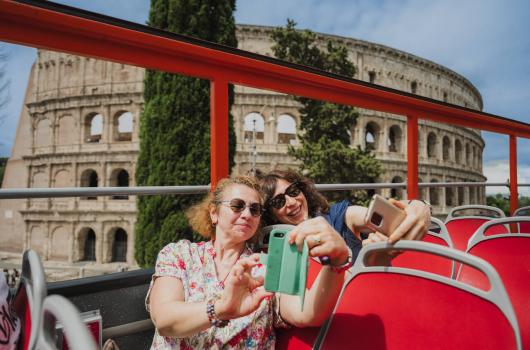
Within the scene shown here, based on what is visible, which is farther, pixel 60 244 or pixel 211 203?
pixel 60 244

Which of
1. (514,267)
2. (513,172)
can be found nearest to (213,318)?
(514,267)

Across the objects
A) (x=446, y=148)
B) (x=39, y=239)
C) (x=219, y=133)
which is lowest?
(x=39, y=239)

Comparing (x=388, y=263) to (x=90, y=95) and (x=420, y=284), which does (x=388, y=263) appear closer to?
(x=420, y=284)

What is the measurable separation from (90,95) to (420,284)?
29391mm

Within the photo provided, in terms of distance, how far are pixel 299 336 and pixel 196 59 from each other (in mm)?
1342

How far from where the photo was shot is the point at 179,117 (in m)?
15.8

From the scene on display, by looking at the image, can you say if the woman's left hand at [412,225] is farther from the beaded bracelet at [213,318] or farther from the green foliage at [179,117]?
the green foliage at [179,117]

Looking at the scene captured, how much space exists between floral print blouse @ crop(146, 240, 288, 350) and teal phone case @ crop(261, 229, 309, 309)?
448 millimetres

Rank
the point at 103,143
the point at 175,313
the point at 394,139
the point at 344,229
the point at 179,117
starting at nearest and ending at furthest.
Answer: the point at 175,313 → the point at 344,229 → the point at 179,117 → the point at 103,143 → the point at 394,139

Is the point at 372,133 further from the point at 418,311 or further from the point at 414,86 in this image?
the point at 418,311

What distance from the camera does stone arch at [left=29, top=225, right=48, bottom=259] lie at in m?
26.8

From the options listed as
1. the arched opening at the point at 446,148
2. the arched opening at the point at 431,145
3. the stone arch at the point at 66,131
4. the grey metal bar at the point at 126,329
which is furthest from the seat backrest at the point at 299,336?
the arched opening at the point at 446,148

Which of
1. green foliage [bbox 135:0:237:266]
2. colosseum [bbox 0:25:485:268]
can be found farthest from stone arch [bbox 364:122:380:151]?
green foliage [bbox 135:0:237:266]

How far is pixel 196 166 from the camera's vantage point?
1586cm
